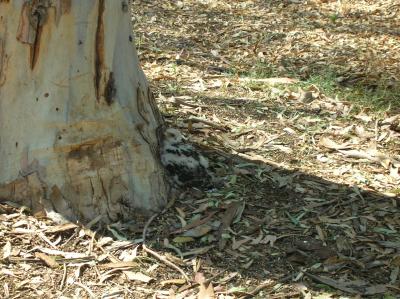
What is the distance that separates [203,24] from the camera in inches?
293

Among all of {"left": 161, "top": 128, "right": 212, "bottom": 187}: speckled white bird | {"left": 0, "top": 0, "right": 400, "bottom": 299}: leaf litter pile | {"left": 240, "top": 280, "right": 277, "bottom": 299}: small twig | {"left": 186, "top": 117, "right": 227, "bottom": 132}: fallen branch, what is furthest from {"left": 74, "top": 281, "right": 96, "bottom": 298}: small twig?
{"left": 186, "top": 117, "right": 227, "bottom": 132}: fallen branch

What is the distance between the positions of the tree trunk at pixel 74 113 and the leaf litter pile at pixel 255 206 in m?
0.14

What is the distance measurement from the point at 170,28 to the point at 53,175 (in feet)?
12.9

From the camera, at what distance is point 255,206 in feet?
13.1

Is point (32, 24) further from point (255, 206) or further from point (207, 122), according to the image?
point (207, 122)

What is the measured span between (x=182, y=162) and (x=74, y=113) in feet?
2.36

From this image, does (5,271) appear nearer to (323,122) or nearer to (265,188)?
(265,188)

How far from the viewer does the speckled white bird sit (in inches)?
157

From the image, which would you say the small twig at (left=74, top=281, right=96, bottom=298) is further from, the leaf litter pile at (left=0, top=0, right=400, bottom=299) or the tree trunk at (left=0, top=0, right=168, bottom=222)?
the tree trunk at (left=0, top=0, right=168, bottom=222)

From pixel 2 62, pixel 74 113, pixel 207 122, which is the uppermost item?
pixel 2 62

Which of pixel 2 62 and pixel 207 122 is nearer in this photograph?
pixel 2 62

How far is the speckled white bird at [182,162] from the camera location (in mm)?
3990

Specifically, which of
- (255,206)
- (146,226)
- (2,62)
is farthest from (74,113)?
(255,206)

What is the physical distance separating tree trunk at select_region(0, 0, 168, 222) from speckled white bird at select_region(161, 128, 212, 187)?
13 cm
